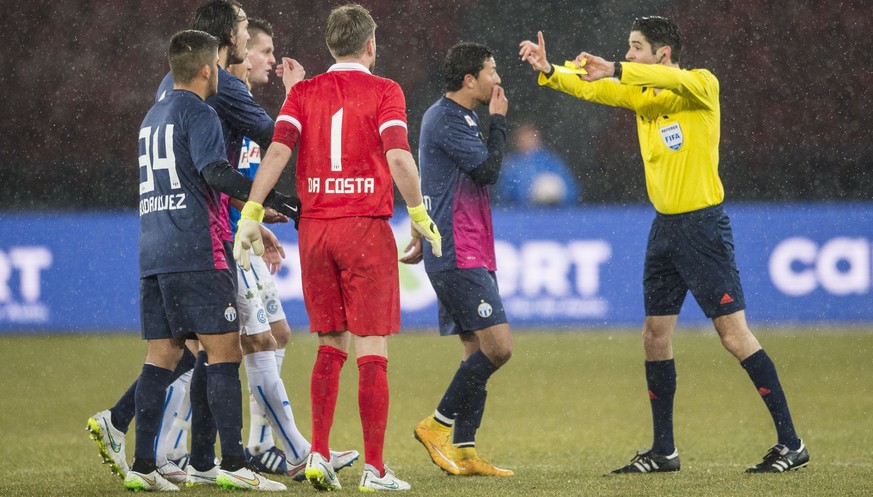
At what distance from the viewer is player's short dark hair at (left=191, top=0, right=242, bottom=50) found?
16.5 ft

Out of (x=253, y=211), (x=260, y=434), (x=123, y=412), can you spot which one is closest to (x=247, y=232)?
(x=253, y=211)

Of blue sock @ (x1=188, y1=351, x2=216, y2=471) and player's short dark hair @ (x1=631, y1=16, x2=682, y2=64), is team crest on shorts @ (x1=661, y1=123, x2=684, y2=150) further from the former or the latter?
blue sock @ (x1=188, y1=351, x2=216, y2=471)

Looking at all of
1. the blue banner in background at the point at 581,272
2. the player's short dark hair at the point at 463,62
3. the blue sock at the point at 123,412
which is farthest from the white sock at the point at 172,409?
the blue banner in background at the point at 581,272

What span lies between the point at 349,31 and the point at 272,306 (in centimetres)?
146

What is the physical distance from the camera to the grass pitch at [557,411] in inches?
188

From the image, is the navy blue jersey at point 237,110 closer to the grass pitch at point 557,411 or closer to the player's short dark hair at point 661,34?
the grass pitch at point 557,411

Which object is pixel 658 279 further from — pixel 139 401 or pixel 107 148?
pixel 107 148

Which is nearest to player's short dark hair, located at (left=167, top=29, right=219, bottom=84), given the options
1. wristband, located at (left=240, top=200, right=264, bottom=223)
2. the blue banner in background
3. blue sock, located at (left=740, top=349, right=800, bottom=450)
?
wristband, located at (left=240, top=200, right=264, bottom=223)

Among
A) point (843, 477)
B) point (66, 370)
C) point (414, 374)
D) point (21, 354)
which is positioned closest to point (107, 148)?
point (21, 354)

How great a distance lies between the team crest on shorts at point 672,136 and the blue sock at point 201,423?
2.25 metres

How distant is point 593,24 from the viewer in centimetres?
1553

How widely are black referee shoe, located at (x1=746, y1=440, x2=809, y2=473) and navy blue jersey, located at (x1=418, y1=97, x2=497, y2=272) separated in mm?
1451

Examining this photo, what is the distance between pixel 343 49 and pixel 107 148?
11.6m

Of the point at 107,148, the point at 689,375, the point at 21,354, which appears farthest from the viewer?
the point at 107,148
